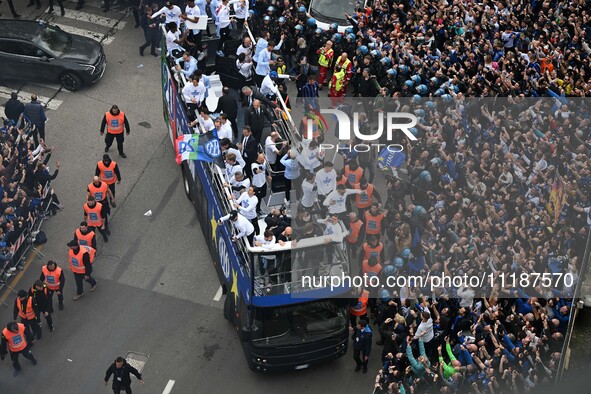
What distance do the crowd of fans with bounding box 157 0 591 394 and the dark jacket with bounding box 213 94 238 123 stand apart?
1.24 ft

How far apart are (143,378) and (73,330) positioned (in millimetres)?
2081

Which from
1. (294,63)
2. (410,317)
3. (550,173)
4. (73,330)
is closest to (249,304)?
(410,317)

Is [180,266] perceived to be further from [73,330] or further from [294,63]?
[294,63]

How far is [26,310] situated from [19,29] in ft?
33.4

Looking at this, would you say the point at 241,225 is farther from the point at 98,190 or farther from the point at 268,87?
the point at 98,190

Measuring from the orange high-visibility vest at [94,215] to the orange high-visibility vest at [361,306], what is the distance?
20.0 ft

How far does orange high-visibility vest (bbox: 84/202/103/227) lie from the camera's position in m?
24.2

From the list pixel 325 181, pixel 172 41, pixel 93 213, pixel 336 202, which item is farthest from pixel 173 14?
pixel 336 202

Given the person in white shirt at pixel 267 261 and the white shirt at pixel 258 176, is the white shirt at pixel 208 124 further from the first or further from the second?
the person in white shirt at pixel 267 261

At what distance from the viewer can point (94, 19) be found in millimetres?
32781

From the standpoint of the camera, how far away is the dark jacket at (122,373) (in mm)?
20719

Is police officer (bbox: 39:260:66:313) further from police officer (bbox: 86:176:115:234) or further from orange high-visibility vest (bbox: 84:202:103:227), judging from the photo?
Result: police officer (bbox: 86:176:115:234)

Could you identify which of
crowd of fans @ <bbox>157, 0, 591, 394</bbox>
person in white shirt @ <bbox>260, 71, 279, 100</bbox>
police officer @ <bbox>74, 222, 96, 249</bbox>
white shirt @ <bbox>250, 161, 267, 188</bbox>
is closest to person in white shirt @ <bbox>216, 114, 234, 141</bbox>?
crowd of fans @ <bbox>157, 0, 591, 394</bbox>

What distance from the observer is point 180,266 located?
2478 centimetres
